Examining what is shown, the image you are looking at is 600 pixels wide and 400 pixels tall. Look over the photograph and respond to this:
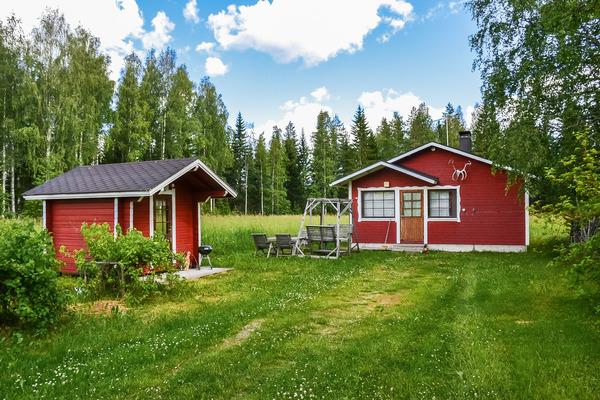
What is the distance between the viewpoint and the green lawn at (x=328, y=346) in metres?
3.72

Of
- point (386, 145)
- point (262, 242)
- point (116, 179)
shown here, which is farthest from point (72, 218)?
point (386, 145)

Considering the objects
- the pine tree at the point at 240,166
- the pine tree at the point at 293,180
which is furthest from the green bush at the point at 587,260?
the pine tree at the point at 293,180

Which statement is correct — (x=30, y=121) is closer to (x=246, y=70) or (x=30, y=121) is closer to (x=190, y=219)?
(x=246, y=70)

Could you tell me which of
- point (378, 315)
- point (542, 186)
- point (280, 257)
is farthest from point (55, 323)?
point (542, 186)

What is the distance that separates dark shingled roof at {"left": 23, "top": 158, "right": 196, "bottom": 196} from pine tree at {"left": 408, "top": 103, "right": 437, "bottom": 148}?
37282 millimetres

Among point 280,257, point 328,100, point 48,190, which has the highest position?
point 328,100

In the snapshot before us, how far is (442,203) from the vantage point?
52.0 feet

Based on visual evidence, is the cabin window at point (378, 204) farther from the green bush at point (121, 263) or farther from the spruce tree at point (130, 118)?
the spruce tree at point (130, 118)

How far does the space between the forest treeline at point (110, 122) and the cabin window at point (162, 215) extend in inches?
551

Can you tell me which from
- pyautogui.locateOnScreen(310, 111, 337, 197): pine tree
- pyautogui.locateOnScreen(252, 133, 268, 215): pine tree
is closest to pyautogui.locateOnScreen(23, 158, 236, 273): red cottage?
pyautogui.locateOnScreen(252, 133, 268, 215): pine tree

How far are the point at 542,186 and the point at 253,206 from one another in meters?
36.9

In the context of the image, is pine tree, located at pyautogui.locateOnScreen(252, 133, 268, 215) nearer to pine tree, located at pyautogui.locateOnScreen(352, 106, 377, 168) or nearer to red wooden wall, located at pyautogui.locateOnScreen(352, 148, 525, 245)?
pine tree, located at pyautogui.locateOnScreen(352, 106, 377, 168)

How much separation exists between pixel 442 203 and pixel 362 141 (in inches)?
1225

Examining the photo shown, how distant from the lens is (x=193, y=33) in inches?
825
